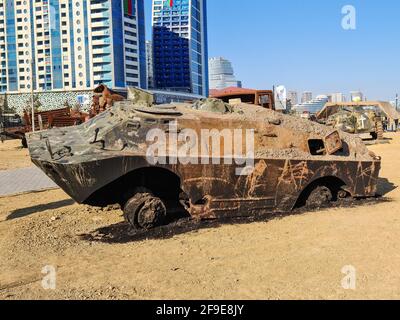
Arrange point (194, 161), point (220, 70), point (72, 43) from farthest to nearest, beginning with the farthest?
point (220, 70) < point (72, 43) < point (194, 161)

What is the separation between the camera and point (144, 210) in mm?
6684

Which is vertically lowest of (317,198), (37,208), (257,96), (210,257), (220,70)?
(210,257)

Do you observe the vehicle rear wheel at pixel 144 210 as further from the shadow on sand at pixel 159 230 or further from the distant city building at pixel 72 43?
the distant city building at pixel 72 43

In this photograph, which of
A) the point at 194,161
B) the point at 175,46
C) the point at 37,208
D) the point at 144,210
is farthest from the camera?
the point at 175,46

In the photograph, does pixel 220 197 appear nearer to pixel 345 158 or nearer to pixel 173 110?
pixel 173 110

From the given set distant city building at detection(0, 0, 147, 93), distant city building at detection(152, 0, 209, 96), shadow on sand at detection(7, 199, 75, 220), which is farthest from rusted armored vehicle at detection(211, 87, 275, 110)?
distant city building at detection(152, 0, 209, 96)

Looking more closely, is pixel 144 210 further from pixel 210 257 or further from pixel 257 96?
pixel 257 96

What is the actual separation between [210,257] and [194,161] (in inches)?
66.7

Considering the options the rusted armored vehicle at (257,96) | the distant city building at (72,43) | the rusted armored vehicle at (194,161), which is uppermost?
the distant city building at (72,43)

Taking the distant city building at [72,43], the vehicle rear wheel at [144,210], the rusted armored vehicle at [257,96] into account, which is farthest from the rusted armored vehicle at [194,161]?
the distant city building at [72,43]

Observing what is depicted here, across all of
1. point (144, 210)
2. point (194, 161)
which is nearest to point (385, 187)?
point (194, 161)

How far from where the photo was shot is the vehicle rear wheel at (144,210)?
6.63m

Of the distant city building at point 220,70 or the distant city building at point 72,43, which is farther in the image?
the distant city building at point 220,70

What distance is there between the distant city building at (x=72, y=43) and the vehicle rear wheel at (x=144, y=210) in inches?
3229
